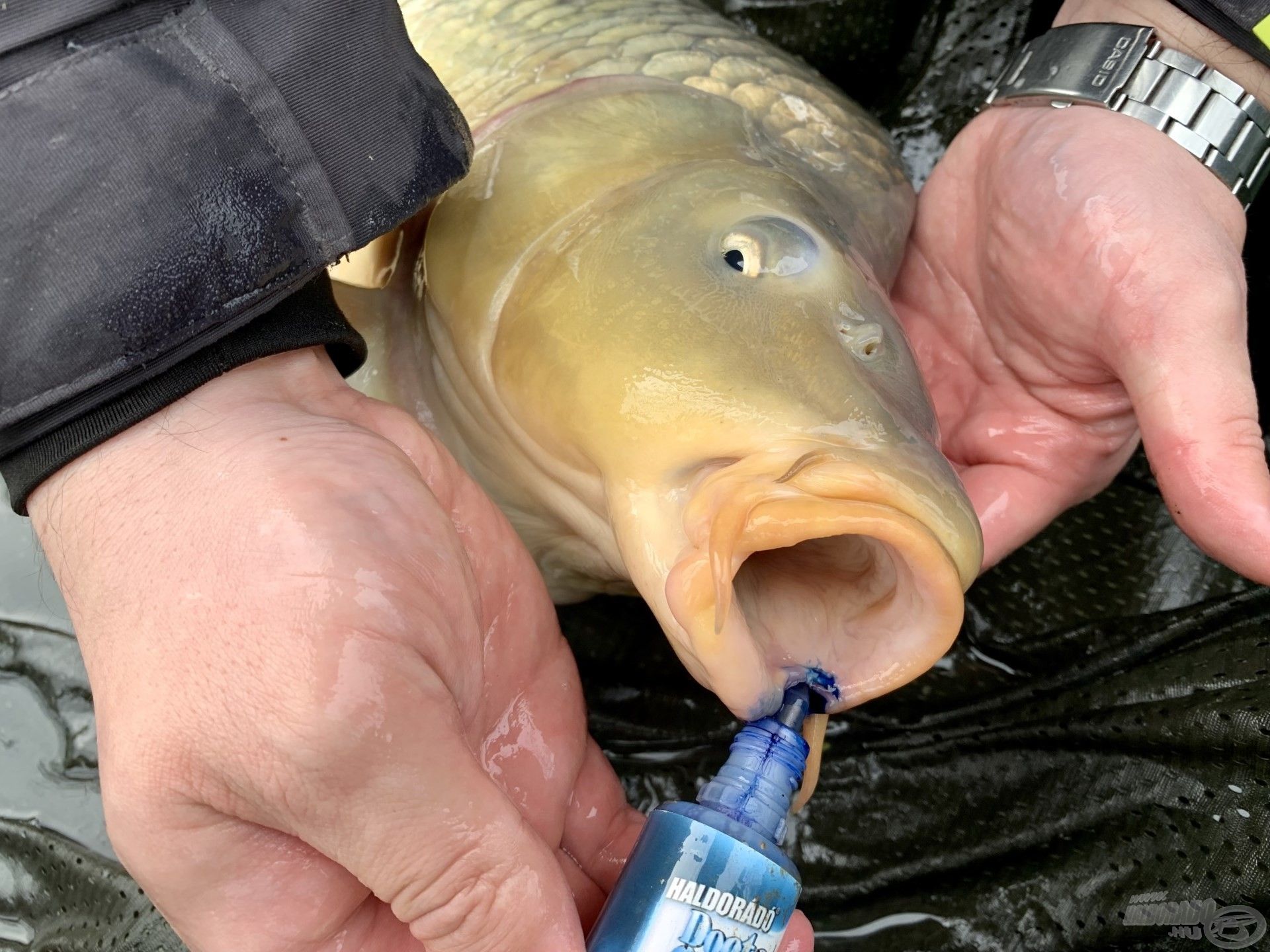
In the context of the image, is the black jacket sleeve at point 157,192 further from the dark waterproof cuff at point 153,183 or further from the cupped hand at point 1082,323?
the cupped hand at point 1082,323

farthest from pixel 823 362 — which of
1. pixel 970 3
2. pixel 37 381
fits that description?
pixel 970 3

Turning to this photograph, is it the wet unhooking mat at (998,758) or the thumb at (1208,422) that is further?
the wet unhooking mat at (998,758)

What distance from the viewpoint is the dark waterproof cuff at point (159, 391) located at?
1.13 meters

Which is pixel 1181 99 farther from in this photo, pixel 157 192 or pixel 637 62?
pixel 157 192

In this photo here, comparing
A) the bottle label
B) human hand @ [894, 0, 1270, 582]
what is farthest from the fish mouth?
human hand @ [894, 0, 1270, 582]

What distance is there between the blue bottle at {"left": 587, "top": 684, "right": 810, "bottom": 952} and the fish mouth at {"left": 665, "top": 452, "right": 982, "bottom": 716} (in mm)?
87

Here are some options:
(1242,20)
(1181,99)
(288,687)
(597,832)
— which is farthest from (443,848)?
(1242,20)

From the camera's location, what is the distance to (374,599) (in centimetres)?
98

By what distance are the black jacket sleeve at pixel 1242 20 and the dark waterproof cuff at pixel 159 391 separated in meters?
1.50

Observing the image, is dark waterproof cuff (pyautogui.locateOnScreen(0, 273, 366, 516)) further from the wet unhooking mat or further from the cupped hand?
the cupped hand

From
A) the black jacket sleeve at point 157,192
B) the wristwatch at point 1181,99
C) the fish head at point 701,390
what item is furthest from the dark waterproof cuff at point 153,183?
the wristwatch at point 1181,99

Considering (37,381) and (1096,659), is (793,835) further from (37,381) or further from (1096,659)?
(37,381)

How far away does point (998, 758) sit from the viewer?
5.71ft

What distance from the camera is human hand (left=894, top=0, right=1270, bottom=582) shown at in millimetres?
1271
